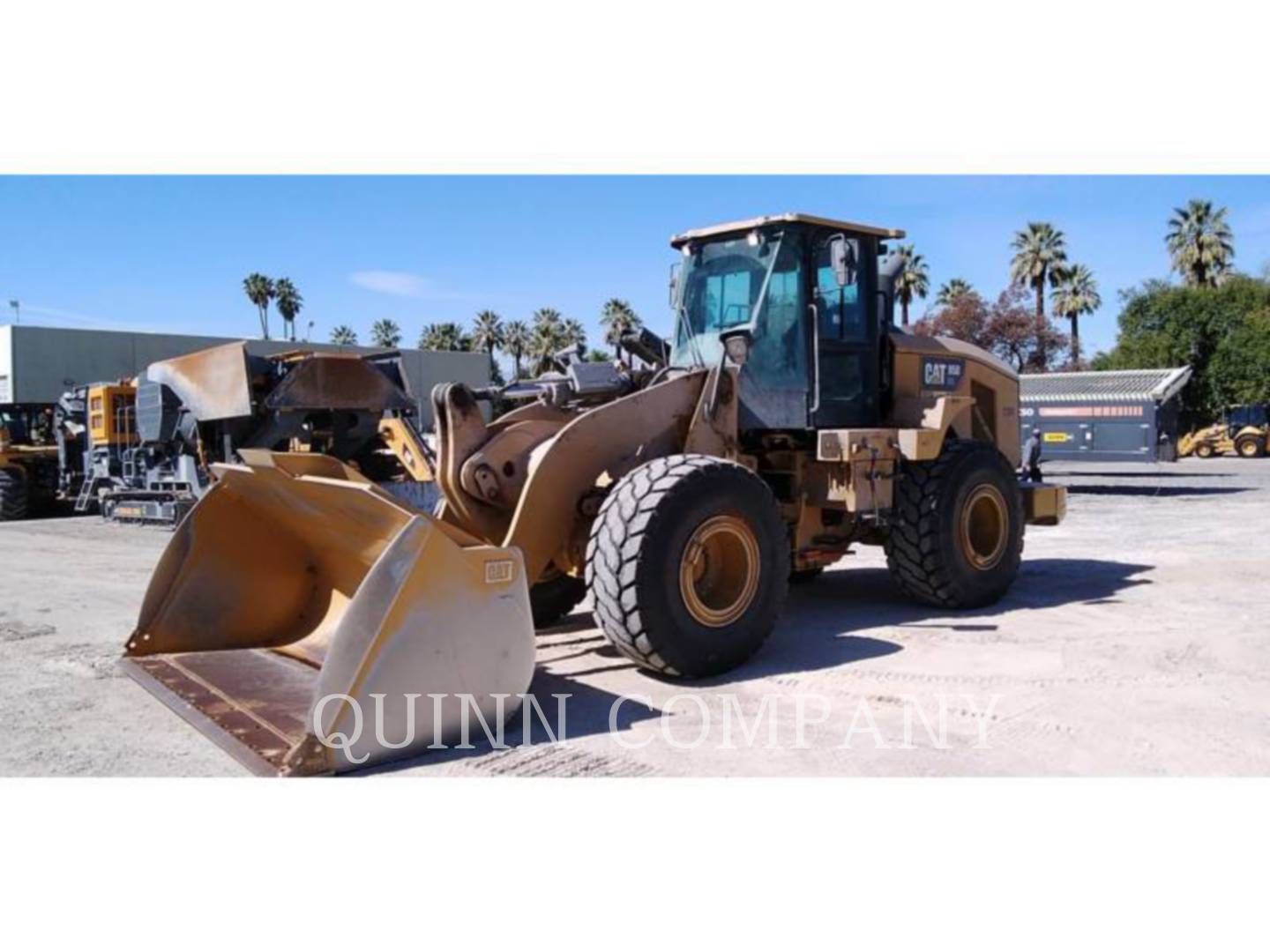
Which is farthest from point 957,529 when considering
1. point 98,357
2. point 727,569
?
point 98,357

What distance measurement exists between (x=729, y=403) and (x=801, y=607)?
214 centimetres

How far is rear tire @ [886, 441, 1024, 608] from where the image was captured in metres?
7.12

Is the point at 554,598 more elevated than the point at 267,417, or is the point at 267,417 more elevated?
the point at 267,417

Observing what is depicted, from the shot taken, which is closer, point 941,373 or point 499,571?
point 499,571

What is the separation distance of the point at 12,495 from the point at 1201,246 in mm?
47231

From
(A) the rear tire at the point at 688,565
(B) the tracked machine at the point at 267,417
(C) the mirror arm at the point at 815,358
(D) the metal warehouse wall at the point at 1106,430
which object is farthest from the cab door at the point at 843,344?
(D) the metal warehouse wall at the point at 1106,430

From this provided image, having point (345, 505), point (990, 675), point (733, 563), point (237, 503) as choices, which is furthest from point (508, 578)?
point (990, 675)

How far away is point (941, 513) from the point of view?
7098mm

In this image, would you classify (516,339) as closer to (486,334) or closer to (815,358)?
(486,334)

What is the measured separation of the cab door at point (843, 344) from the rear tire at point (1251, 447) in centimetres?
3415

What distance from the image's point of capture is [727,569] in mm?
5707

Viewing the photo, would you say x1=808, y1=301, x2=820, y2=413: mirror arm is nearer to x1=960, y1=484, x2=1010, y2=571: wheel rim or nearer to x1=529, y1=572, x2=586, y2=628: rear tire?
x1=960, y1=484, x2=1010, y2=571: wheel rim

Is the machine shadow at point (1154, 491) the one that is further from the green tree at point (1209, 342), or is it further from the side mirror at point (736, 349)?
the green tree at point (1209, 342)

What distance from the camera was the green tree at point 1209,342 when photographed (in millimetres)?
38531
